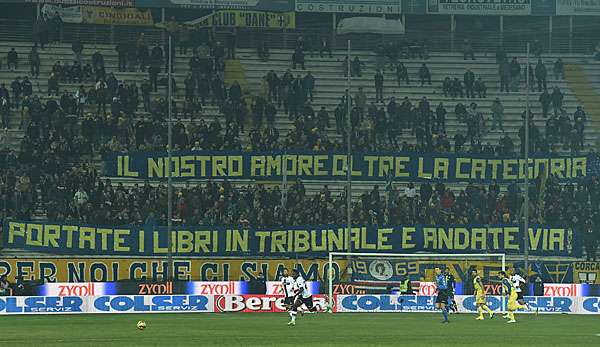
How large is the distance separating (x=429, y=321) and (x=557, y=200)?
672 inches

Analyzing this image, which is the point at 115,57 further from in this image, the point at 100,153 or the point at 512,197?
the point at 512,197

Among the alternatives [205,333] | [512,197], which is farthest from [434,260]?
[205,333]

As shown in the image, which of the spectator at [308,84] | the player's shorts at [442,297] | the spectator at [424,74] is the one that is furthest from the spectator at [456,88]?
the player's shorts at [442,297]

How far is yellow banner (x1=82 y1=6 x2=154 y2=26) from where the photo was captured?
7100 centimetres

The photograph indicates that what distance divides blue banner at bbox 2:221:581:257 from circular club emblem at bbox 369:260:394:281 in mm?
1649

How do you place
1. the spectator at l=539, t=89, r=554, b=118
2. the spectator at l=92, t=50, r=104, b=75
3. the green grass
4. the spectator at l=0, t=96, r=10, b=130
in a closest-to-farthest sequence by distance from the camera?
the green grass, the spectator at l=0, t=96, r=10, b=130, the spectator at l=92, t=50, r=104, b=75, the spectator at l=539, t=89, r=554, b=118

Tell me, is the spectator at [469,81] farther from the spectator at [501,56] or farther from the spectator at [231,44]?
the spectator at [231,44]

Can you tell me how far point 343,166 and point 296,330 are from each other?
70.6 feet

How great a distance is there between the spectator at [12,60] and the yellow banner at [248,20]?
9867 mm

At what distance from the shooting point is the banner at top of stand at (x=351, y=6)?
72562 millimetres

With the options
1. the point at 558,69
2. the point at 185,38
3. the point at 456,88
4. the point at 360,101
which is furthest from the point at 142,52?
the point at 558,69

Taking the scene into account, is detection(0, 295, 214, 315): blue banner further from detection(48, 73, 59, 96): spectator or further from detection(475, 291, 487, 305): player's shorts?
detection(48, 73, 59, 96): spectator

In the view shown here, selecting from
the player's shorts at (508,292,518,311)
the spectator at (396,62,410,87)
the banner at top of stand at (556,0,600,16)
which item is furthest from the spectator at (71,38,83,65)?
the player's shorts at (508,292,518,311)

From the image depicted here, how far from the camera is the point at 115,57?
2724 inches
